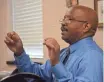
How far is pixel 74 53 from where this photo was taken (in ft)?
6.10

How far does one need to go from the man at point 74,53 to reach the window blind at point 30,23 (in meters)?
1.14

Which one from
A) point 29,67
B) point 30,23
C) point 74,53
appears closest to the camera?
point 74,53

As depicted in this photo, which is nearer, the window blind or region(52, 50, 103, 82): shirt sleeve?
region(52, 50, 103, 82): shirt sleeve

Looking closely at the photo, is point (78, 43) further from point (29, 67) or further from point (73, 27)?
point (29, 67)

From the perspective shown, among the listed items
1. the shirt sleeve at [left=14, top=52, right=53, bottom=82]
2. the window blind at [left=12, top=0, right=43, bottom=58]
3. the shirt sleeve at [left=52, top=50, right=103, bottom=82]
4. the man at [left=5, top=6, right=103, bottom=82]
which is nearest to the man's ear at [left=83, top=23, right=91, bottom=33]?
the man at [left=5, top=6, right=103, bottom=82]

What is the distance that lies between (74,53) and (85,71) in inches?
10.2

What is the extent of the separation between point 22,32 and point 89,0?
57.3 inches

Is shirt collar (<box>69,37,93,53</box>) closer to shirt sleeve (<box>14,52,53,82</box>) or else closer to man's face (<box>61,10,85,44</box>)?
man's face (<box>61,10,85,44</box>)

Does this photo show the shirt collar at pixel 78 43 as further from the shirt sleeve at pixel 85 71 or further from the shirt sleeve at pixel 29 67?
the shirt sleeve at pixel 29 67

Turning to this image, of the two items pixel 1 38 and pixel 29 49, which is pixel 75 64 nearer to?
pixel 29 49

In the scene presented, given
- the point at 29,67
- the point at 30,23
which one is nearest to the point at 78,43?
the point at 29,67

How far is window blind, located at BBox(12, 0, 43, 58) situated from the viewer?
3279 mm

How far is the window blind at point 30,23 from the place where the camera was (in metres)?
3.28

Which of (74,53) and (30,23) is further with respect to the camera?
(30,23)
